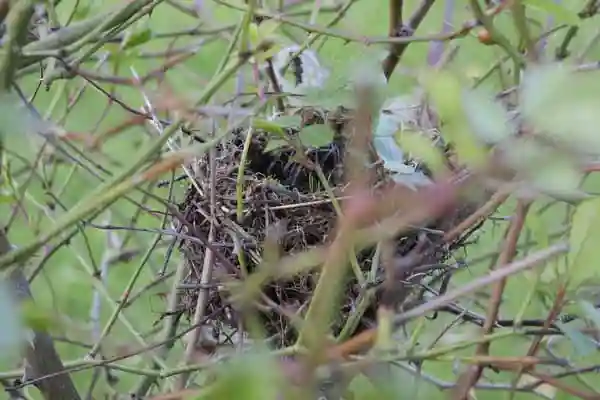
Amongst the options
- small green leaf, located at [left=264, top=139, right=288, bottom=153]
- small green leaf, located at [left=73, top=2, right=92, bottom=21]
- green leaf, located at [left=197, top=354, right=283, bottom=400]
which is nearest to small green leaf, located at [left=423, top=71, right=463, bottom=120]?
green leaf, located at [left=197, top=354, right=283, bottom=400]

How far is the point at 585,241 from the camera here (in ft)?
1.60

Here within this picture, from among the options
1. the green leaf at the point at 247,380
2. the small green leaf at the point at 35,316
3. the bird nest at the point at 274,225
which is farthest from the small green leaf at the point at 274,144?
the green leaf at the point at 247,380

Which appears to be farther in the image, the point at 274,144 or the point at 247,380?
the point at 274,144

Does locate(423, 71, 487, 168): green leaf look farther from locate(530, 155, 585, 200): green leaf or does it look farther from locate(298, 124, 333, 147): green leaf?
locate(298, 124, 333, 147): green leaf

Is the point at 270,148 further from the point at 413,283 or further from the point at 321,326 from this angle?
the point at 321,326

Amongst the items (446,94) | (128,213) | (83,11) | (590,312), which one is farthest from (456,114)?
(128,213)

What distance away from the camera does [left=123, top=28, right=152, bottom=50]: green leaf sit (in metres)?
0.83

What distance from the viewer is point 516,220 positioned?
0.72 metres

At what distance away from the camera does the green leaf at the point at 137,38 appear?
2.74ft

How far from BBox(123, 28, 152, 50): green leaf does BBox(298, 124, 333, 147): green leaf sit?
20 cm

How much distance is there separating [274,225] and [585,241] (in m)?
0.46

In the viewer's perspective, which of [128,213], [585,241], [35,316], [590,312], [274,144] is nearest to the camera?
[35,316]

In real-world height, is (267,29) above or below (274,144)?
above

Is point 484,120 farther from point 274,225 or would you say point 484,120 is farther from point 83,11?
point 83,11
